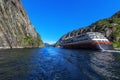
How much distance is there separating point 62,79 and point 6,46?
7872 cm

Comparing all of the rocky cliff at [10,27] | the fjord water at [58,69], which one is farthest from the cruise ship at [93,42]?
the fjord water at [58,69]

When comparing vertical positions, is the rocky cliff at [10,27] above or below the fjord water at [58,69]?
above

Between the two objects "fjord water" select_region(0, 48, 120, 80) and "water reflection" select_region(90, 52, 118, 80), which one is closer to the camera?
"fjord water" select_region(0, 48, 120, 80)

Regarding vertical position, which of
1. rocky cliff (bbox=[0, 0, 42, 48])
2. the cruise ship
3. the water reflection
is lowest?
the water reflection

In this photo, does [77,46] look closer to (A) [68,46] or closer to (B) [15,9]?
(A) [68,46]

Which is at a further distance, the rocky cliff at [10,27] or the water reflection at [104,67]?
the rocky cliff at [10,27]

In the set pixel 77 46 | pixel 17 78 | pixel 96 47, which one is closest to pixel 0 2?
pixel 77 46

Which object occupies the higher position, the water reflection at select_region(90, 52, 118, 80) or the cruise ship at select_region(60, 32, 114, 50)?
the cruise ship at select_region(60, 32, 114, 50)

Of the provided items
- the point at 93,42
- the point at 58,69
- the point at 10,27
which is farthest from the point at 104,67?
the point at 10,27

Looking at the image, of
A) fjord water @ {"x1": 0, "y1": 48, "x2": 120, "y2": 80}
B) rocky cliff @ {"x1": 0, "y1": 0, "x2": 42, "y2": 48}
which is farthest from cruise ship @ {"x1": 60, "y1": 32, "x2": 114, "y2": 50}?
fjord water @ {"x1": 0, "y1": 48, "x2": 120, "y2": 80}

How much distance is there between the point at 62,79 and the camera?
54.5ft

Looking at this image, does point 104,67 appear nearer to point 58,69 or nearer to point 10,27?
point 58,69

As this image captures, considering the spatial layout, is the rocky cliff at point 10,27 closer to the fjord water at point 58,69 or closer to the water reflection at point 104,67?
the fjord water at point 58,69

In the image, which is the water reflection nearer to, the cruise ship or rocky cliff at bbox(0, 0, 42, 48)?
the cruise ship
